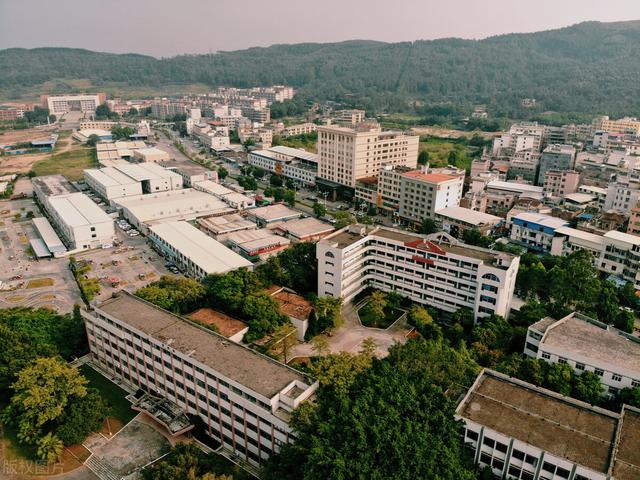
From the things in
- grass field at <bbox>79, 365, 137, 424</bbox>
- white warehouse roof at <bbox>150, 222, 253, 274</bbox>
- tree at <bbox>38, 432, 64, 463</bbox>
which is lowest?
grass field at <bbox>79, 365, 137, 424</bbox>

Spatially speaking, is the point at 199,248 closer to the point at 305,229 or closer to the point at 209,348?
the point at 305,229

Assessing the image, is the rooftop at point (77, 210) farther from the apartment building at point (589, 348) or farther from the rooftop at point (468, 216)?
the apartment building at point (589, 348)

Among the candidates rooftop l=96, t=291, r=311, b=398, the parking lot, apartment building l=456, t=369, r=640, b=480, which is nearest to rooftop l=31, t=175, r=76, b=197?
the parking lot

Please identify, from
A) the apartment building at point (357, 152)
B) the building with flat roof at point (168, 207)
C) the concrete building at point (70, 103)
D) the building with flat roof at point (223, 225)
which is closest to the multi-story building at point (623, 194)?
the apartment building at point (357, 152)

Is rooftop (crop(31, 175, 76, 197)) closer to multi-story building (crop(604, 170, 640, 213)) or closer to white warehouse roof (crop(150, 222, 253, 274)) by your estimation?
white warehouse roof (crop(150, 222, 253, 274))

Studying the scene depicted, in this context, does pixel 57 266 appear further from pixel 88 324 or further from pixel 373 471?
pixel 373 471

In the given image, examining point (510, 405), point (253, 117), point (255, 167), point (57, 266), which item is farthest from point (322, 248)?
point (253, 117)
